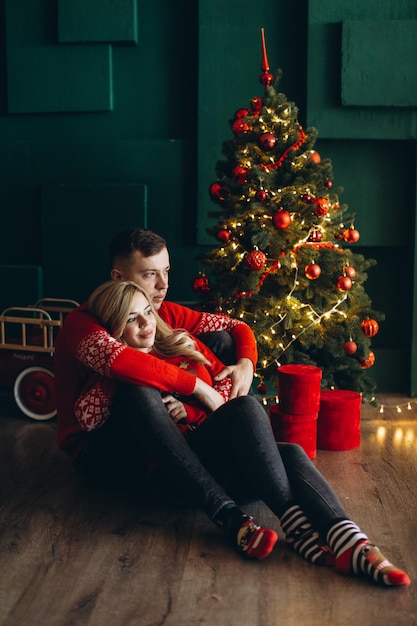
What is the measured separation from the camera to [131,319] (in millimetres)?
2697

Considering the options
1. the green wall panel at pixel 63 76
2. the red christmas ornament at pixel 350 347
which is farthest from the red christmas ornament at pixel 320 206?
the green wall panel at pixel 63 76

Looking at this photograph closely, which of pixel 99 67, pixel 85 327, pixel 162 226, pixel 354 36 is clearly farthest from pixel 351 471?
pixel 99 67

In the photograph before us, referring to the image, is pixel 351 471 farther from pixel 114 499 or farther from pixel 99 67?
pixel 99 67

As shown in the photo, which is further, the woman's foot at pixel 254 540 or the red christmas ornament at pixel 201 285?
the red christmas ornament at pixel 201 285

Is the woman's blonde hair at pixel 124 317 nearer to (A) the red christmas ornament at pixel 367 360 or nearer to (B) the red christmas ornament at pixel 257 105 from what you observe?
(A) the red christmas ornament at pixel 367 360

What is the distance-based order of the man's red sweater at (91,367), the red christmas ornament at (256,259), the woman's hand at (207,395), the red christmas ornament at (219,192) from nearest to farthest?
1. the man's red sweater at (91,367)
2. the woman's hand at (207,395)
3. the red christmas ornament at (256,259)
4. the red christmas ornament at (219,192)

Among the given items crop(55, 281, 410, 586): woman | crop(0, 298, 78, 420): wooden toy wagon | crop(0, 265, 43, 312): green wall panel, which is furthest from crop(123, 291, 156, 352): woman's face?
crop(0, 265, 43, 312): green wall panel

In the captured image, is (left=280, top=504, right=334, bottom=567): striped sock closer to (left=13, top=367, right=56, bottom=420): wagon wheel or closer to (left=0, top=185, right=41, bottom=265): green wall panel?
(left=13, top=367, right=56, bottom=420): wagon wheel

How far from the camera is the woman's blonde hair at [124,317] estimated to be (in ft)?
8.77

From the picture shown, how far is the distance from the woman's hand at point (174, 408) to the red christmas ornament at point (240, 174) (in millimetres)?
1408

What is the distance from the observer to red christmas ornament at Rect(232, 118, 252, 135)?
147 inches

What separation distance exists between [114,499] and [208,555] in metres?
0.58

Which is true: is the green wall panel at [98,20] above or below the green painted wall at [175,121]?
above

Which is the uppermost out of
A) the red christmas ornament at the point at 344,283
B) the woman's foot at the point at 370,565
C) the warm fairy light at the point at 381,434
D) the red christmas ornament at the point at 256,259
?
the red christmas ornament at the point at 256,259
